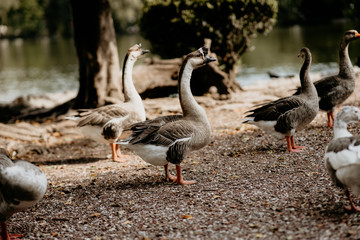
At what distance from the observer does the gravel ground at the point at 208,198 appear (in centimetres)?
433

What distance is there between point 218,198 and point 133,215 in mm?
1158

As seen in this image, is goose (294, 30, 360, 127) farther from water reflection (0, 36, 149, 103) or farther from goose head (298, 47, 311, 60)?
water reflection (0, 36, 149, 103)

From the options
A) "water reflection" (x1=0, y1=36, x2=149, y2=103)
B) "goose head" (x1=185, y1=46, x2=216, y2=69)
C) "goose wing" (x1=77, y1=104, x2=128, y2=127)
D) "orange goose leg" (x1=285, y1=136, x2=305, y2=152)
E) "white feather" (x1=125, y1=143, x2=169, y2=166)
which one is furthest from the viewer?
"water reflection" (x1=0, y1=36, x2=149, y2=103)

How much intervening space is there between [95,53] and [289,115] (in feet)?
21.3

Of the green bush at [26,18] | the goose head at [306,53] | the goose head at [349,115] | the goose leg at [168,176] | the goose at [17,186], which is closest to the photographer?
the goose at [17,186]

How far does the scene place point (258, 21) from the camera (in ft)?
43.9

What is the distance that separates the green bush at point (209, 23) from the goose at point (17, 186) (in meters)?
9.27

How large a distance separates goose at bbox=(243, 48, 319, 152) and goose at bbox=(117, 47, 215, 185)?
4.53 feet

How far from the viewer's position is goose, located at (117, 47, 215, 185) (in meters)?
5.72

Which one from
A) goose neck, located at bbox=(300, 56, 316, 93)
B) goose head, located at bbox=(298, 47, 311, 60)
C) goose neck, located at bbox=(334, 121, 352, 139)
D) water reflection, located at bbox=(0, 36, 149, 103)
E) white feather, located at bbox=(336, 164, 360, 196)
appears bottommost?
water reflection, located at bbox=(0, 36, 149, 103)

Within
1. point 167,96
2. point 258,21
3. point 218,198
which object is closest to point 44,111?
point 167,96

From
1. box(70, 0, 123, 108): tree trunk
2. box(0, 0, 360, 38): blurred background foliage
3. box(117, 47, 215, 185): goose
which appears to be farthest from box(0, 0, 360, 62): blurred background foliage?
box(0, 0, 360, 38): blurred background foliage

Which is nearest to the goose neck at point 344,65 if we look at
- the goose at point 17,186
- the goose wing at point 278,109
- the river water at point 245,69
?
the goose wing at point 278,109

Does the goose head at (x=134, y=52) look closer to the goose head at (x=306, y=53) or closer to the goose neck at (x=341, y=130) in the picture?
the goose head at (x=306, y=53)
